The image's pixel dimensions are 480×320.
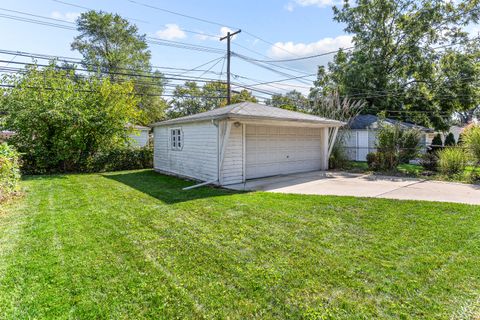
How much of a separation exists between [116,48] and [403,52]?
2483cm

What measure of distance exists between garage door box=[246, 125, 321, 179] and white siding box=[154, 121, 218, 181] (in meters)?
1.43

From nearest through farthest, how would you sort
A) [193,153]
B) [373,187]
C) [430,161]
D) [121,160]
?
1. [373,187]
2. [193,153]
3. [430,161]
4. [121,160]

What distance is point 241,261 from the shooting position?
324 cm

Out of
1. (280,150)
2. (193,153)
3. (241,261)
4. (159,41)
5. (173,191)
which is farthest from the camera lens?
(159,41)

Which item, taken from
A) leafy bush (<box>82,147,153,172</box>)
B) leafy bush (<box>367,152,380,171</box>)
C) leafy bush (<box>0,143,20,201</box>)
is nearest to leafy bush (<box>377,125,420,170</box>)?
leafy bush (<box>367,152,380,171</box>)

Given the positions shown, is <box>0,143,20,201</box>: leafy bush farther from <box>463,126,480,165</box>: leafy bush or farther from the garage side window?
<box>463,126,480,165</box>: leafy bush

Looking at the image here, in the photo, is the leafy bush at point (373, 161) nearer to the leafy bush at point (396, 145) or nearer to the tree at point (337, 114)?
the leafy bush at point (396, 145)

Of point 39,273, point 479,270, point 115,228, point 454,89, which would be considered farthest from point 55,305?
point 454,89

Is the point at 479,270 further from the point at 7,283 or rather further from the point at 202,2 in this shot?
the point at 202,2

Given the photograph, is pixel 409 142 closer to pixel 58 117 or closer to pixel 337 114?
pixel 337 114

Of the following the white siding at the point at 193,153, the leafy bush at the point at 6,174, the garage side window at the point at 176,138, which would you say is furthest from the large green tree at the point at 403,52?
the leafy bush at the point at 6,174

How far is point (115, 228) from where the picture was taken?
4359 mm

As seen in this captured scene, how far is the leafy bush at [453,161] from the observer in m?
9.31

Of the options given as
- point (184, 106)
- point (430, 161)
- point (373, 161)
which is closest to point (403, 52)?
point (430, 161)
